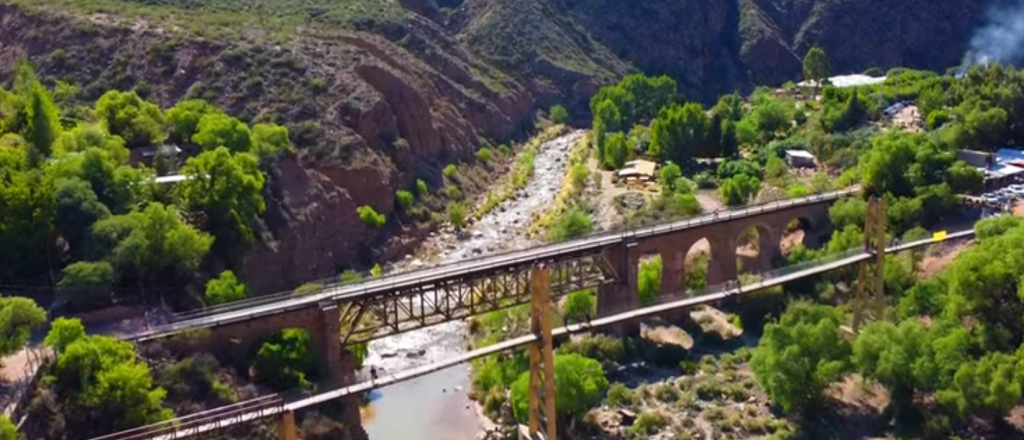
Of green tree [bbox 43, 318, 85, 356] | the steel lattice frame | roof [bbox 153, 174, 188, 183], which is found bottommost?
the steel lattice frame

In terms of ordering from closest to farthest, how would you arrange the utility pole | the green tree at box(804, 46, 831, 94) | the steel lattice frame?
the steel lattice frame → the utility pole → the green tree at box(804, 46, 831, 94)

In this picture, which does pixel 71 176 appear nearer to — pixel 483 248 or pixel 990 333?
pixel 483 248

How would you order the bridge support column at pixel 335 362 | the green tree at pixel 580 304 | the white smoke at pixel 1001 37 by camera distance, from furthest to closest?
the white smoke at pixel 1001 37 < the green tree at pixel 580 304 < the bridge support column at pixel 335 362

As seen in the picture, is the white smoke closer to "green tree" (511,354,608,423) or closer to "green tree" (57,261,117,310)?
"green tree" (511,354,608,423)

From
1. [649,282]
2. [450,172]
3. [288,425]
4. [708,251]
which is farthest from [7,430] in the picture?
[450,172]

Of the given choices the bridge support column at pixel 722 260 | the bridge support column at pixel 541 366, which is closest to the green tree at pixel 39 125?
the bridge support column at pixel 541 366

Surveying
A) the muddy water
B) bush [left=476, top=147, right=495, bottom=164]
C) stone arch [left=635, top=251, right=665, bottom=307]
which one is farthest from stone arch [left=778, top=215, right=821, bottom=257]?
→ bush [left=476, top=147, right=495, bottom=164]

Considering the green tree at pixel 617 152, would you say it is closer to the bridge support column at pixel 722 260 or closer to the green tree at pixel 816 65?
the bridge support column at pixel 722 260
